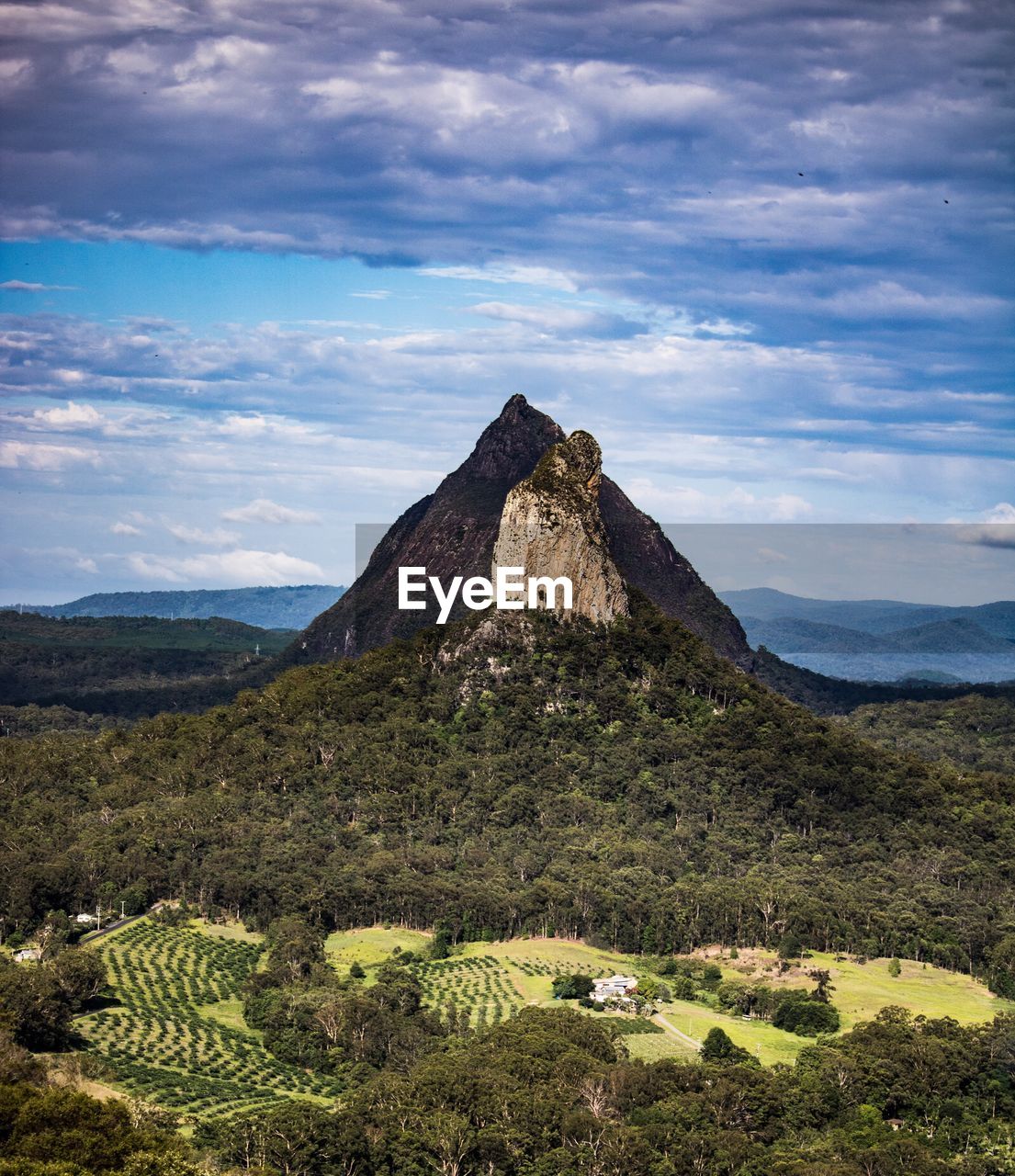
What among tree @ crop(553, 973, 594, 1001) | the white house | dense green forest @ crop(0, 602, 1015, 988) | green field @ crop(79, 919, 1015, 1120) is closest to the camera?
green field @ crop(79, 919, 1015, 1120)

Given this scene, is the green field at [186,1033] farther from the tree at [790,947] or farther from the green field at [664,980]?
the tree at [790,947]

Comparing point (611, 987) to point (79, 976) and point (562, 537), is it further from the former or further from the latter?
point (562, 537)

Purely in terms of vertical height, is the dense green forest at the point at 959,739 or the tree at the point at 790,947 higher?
the dense green forest at the point at 959,739

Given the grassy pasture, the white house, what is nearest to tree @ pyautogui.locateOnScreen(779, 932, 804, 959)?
the white house

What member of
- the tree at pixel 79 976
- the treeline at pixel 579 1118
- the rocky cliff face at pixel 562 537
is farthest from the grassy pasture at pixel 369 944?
the rocky cliff face at pixel 562 537

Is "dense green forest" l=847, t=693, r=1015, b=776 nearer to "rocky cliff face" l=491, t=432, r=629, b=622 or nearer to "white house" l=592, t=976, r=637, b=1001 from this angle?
"rocky cliff face" l=491, t=432, r=629, b=622

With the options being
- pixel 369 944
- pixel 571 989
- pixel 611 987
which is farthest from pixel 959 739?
pixel 571 989

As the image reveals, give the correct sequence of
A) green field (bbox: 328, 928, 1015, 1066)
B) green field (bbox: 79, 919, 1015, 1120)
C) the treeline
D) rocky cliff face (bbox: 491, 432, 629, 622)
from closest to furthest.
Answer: the treeline → green field (bbox: 79, 919, 1015, 1120) → green field (bbox: 328, 928, 1015, 1066) → rocky cliff face (bbox: 491, 432, 629, 622)
